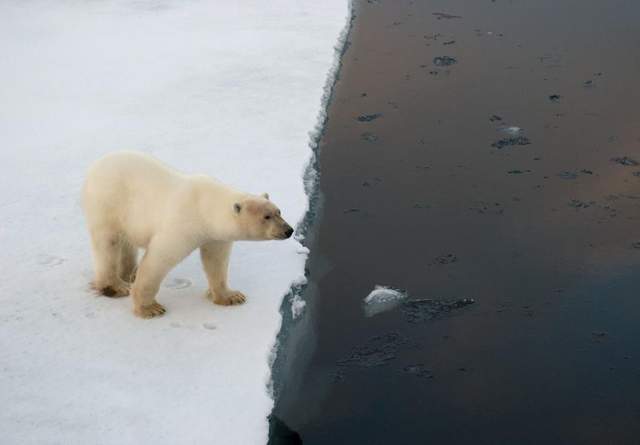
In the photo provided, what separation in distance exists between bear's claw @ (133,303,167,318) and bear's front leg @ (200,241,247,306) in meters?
0.28

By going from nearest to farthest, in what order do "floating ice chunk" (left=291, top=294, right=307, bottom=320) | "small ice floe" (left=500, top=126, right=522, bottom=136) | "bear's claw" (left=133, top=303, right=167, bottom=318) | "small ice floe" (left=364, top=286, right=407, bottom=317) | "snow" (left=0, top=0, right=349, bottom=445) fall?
1. "snow" (left=0, top=0, right=349, bottom=445)
2. "bear's claw" (left=133, top=303, right=167, bottom=318)
3. "floating ice chunk" (left=291, top=294, right=307, bottom=320)
4. "small ice floe" (left=364, top=286, right=407, bottom=317)
5. "small ice floe" (left=500, top=126, right=522, bottom=136)

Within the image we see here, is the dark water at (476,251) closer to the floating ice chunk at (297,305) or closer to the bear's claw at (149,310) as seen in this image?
the floating ice chunk at (297,305)

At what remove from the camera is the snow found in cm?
342

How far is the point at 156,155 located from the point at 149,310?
2.31m

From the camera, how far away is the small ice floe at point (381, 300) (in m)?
4.41

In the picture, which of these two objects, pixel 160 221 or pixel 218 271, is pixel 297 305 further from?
pixel 160 221

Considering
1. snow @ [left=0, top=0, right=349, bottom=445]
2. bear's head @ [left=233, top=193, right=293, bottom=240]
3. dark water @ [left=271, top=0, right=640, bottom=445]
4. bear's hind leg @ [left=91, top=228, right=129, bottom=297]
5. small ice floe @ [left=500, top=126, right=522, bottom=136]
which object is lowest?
dark water @ [left=271, top=0, right=640, bottom=445]

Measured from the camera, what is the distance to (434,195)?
227 inches

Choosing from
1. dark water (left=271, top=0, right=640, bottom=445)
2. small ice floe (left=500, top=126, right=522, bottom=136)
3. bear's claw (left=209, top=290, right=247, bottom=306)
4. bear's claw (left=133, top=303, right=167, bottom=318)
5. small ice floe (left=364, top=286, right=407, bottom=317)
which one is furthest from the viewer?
small ice floe (left=500, top=126, right=522, bottom=136)

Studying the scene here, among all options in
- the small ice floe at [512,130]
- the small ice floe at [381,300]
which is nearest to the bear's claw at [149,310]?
the small ice floe at [381,300]

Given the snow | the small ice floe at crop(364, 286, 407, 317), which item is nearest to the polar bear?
the snow

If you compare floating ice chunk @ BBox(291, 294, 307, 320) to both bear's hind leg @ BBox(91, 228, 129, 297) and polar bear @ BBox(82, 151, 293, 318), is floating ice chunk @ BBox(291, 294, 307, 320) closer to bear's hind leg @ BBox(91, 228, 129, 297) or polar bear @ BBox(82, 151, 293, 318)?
polar bear @ BBox(82, 151, 293, 318)

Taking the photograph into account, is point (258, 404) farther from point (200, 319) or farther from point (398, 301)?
point (398, 301)

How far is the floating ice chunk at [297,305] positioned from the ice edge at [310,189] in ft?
0.06
